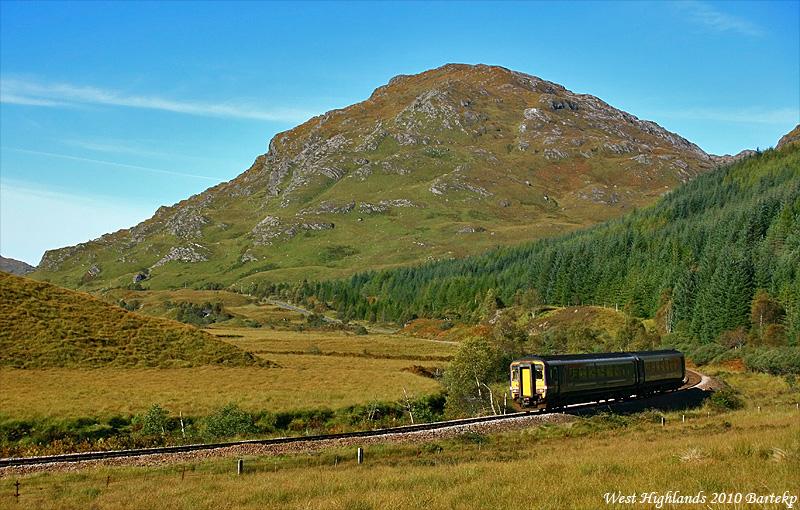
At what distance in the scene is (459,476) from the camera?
799 inches

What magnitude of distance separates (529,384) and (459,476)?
79.9 ft

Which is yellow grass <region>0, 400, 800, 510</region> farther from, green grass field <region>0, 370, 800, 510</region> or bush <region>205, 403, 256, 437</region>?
bush <region>205, 403, 256, 437</region>

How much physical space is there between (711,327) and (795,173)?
4326 inches

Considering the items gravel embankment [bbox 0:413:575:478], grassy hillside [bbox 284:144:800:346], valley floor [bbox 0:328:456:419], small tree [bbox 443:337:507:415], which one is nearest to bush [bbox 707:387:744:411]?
gravel embankment [bbox 0:413:575:478]

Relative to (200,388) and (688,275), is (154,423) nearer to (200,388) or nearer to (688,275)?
(200,388)

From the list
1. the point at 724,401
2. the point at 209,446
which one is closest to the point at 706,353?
the point at 724,401

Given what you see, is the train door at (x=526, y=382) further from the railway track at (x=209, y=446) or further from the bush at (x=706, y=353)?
the bush at (x=706, y=353)

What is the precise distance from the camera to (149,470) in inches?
1062

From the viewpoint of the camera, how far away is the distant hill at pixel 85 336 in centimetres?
5781

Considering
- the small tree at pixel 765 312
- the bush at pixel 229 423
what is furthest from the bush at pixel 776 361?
the bush at pixel 229 423

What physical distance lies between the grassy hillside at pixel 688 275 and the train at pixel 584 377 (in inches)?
1687

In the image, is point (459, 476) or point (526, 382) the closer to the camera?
point (459, 476)

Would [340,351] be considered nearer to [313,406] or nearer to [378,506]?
[313,406]

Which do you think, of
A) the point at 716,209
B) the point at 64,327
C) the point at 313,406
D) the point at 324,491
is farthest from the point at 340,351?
the point at 716,209
